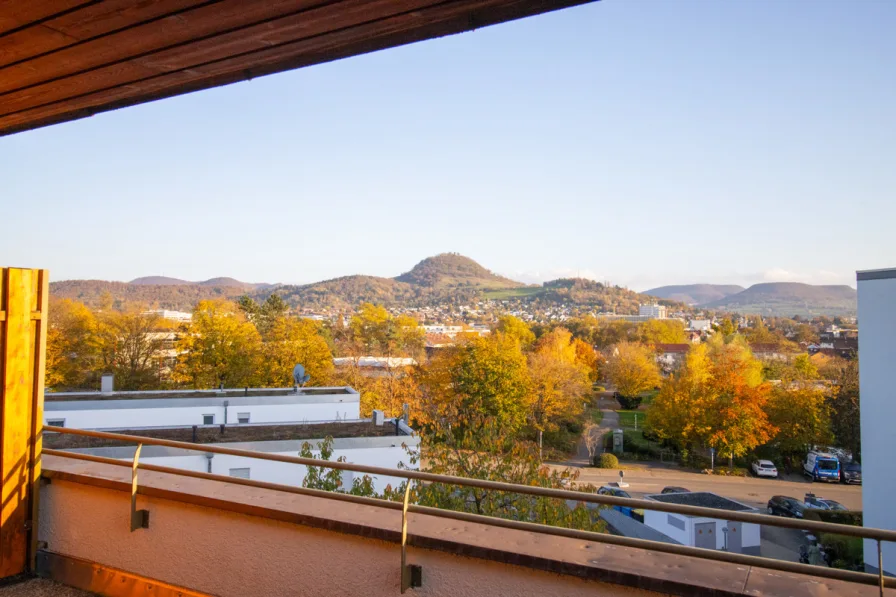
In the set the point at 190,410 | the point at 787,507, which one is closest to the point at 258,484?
the point at 190,410

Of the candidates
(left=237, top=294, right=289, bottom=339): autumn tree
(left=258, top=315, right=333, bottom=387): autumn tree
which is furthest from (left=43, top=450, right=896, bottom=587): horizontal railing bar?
(left=237, top=294, right=289, bottom=339): autumn tree

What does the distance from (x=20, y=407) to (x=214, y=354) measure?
29.6 meters

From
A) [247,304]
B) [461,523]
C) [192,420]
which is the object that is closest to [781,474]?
[192,420]

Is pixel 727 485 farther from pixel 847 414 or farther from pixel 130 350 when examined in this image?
pixel 130 350

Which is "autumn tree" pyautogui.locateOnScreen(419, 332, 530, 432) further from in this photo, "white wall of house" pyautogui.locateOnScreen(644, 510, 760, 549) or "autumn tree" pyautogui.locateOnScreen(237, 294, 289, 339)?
"autumn tree" pyautogui.locateOnScreen(237, 294, 289, 339)

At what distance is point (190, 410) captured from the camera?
16.2 metres

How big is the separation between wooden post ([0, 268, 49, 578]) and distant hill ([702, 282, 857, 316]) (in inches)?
6514

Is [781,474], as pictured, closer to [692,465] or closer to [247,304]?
[692,465]

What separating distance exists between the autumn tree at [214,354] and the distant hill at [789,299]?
147716 millimetres

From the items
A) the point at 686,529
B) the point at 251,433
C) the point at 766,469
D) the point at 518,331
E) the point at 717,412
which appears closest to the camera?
the point at 251,433

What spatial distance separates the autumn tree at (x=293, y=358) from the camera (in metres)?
31.1

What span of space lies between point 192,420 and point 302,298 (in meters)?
113

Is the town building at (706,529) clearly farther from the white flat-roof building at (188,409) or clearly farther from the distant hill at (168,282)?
the distant hill at (168,282)

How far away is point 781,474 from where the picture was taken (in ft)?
97.6
